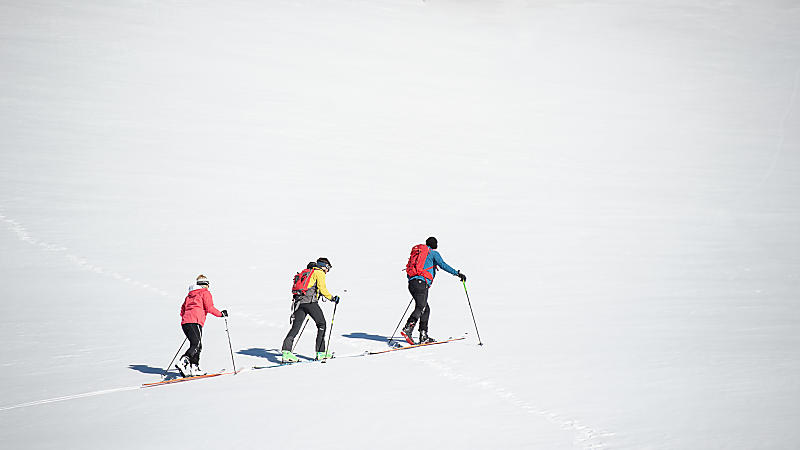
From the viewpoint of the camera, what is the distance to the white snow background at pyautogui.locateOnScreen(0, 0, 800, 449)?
799 centimetres

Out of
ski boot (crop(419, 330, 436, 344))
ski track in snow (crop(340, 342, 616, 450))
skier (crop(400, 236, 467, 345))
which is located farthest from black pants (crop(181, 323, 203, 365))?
ski boot (crop(419, 330, 436, 344))

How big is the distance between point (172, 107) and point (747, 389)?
24443 mm

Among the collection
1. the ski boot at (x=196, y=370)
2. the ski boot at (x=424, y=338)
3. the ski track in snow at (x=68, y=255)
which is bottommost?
the ski boot at (x=196, y=370)

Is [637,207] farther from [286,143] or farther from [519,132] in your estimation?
[286,143]

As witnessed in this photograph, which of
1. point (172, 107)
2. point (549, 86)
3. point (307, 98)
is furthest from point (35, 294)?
point (549, 86)

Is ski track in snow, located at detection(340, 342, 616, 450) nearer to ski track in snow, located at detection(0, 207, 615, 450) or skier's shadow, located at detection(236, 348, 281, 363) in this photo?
ski track in snow, located at detection(0, 207, 615, 450)

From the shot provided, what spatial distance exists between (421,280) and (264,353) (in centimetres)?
231

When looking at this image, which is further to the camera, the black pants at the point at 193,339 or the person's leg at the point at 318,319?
the person's leg at the point at 318,319

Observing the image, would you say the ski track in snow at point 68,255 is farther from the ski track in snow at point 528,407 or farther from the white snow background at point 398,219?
the ski track in snow at point 528,407

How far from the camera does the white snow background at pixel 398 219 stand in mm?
7988

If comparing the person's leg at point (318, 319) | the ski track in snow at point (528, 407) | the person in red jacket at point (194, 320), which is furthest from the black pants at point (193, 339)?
the ski track in snow at point (528, 407)

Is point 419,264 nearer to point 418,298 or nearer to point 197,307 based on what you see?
point 418,298

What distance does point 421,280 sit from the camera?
419 inches

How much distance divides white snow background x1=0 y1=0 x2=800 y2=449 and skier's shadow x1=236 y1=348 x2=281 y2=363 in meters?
0.39
